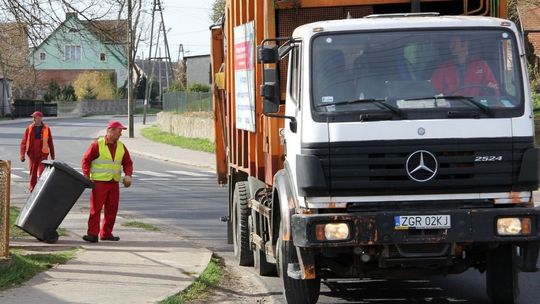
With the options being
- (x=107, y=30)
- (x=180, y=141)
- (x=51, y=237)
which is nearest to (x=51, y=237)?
(x=51, y=237)

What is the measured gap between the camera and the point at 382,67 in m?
8.48

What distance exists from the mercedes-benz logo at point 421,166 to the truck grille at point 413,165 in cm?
2

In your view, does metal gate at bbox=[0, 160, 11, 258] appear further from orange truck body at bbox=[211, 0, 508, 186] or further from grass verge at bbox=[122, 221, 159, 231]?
grass verge at bbox=[122, 221, 159, 231]

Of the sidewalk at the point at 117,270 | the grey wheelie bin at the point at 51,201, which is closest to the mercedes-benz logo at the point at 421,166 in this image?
the sidewalk at the point at 117,270

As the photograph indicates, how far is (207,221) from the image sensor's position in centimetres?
1688

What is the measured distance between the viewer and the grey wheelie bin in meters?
12.9

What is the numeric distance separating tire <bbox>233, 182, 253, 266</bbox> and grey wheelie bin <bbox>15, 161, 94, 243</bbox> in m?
2.20

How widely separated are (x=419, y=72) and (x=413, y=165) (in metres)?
0.81

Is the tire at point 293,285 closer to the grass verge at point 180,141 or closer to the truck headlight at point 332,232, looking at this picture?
the truck headlight at point 332,232

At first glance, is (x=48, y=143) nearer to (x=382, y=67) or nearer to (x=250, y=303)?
(x=250, y=303)

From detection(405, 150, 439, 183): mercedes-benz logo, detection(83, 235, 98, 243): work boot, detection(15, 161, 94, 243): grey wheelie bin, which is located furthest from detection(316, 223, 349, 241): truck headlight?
detection(83, 235, 98, 243): work boot

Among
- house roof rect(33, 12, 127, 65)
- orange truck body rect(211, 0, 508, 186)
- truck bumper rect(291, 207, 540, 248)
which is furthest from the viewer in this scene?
house roof rect(33, 12, 127, 65)

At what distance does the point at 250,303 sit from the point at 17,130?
5326cm

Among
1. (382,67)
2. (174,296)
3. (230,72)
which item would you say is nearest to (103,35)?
(230,72)
